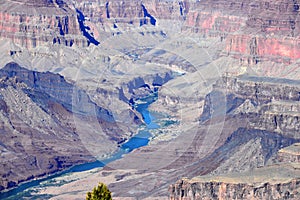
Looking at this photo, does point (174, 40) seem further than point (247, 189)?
Yes

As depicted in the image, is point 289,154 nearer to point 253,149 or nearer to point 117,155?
point 253,149

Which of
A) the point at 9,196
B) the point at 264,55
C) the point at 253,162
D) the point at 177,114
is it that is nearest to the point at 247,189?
the point at 253,162

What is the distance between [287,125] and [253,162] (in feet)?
22.1

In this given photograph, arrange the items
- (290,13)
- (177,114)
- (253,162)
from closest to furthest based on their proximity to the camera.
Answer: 1. (253,162)
2. (177,114)
3. (290,13)

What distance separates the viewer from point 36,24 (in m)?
149

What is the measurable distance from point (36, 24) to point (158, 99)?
29.0 metres

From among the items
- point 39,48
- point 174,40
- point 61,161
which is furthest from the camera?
point 174,40

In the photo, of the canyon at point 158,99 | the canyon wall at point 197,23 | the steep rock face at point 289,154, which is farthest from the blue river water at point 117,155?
the steep rock face at point 289,154

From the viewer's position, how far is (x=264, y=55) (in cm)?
12950

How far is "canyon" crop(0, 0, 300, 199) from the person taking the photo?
7600 centimetres

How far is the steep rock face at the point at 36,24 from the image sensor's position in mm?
149375

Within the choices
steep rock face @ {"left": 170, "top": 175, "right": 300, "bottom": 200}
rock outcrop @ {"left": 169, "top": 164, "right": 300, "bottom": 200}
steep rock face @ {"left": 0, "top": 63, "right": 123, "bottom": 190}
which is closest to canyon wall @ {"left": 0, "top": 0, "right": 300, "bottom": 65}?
steep rock face @ {"left": 0, "top": 63, "right": 123, "bottom": 190}

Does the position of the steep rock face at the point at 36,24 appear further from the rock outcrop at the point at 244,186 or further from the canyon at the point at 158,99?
the rock outcrop at the point at 244,186

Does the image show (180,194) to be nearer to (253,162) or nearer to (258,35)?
(253,162)
